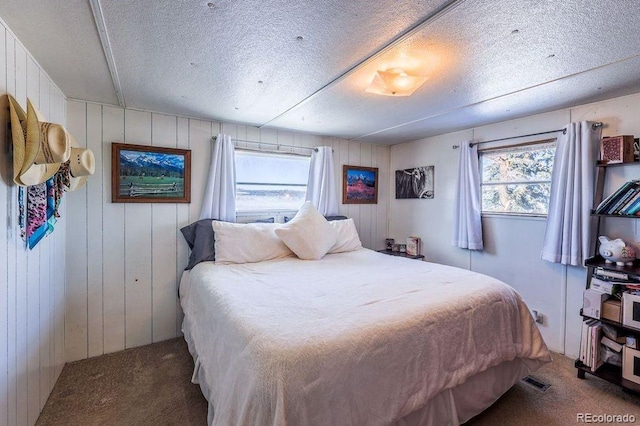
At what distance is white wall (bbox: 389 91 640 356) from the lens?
7.77 feet

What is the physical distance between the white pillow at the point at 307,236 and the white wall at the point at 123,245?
102cm

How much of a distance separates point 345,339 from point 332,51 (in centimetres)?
154

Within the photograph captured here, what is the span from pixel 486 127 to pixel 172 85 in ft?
10.2

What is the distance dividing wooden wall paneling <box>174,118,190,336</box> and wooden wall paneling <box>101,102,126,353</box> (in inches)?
18.0

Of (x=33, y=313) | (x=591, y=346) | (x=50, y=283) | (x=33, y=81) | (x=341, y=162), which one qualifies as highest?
(x=33, y=81)

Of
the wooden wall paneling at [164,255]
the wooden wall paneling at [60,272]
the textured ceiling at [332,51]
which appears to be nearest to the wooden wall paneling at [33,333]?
the wooden wall paneling at [60,272]

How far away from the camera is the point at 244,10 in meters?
1.32

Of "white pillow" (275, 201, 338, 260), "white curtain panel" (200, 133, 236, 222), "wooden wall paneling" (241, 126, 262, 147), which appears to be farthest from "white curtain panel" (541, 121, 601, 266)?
"white curtain panel" (200, 133, 236, 222)

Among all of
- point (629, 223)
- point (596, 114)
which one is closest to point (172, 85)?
point (596, 114)

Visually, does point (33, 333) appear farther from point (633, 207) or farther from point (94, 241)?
point (633, 207)

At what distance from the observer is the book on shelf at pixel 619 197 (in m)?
2.12

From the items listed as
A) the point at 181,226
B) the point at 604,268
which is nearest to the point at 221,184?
the point at 181,226

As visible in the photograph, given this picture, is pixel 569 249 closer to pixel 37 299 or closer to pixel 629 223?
pixel 629 223

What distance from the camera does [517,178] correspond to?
9.89ft
